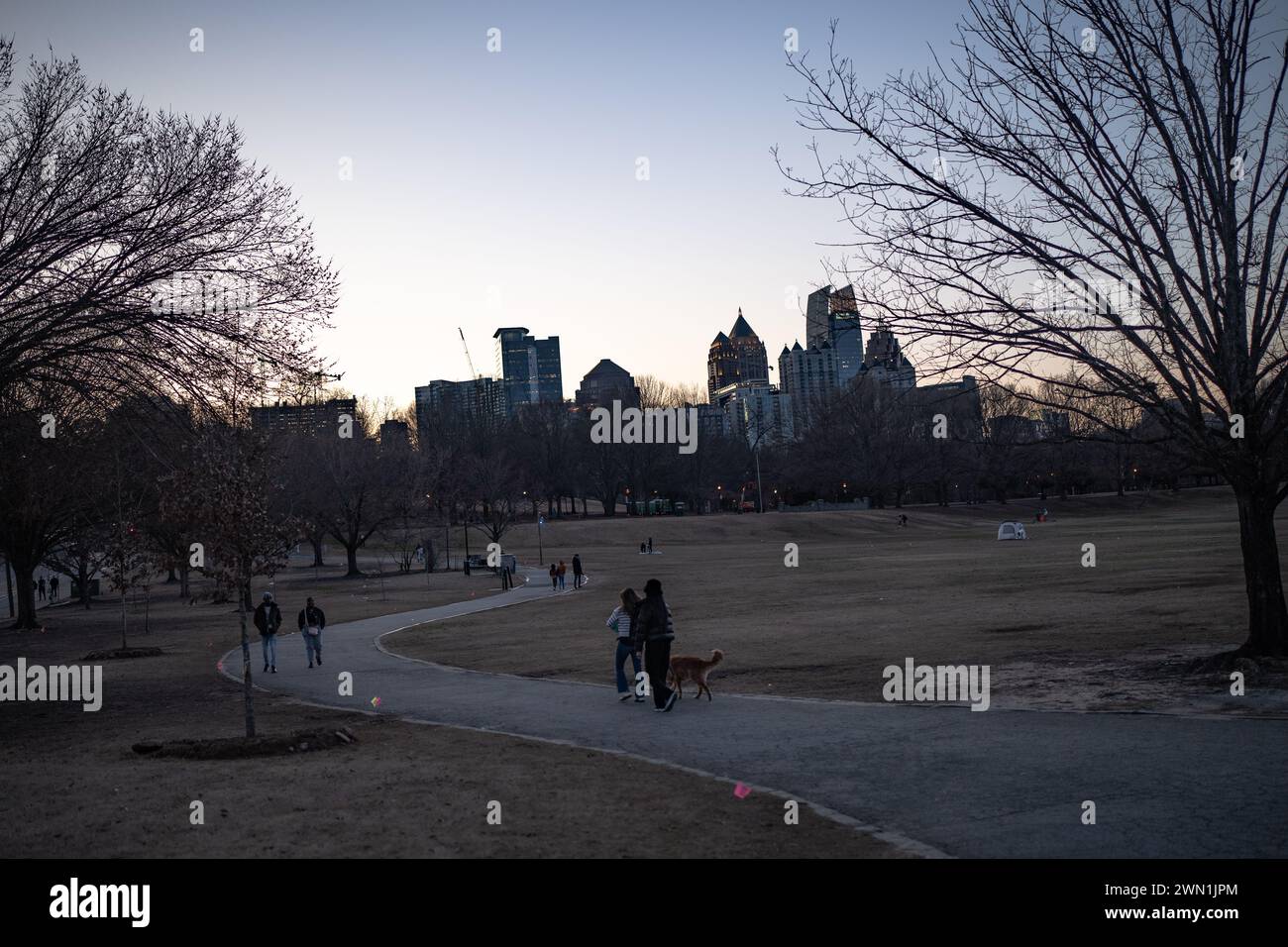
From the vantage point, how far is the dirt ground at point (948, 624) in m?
15.0

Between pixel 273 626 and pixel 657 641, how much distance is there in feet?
38.1

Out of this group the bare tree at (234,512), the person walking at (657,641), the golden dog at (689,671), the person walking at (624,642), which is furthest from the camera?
the person walking at (624,642)

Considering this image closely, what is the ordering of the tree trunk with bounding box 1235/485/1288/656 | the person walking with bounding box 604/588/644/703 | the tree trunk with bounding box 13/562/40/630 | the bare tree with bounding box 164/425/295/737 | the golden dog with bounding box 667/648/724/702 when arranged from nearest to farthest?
the bare tree with bounding box 164/425/295/737, the tree trunk with bounding box 1235/485/1288/656, the golden dog with bounding box 667/648/724/702, the person walking with bounding box 604/588/644/703, the tree trunk with bounding box 13/562/40/630

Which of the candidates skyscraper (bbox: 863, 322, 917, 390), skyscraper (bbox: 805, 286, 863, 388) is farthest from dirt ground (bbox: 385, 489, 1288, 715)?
skyscraper (bbox: 805, 286, 863, 388)

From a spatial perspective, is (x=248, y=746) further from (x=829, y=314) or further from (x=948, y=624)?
(x=948, y=624)

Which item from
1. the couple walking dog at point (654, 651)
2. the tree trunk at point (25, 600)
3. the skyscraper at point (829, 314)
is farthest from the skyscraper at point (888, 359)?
the tree trunk at point (25, 600)

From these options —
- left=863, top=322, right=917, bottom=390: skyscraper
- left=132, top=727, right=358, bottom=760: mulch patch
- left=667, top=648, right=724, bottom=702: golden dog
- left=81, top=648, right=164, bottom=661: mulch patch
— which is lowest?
left=81, top=648, right=164, bottom=661: mulch patch

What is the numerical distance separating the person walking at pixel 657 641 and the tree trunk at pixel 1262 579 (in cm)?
838

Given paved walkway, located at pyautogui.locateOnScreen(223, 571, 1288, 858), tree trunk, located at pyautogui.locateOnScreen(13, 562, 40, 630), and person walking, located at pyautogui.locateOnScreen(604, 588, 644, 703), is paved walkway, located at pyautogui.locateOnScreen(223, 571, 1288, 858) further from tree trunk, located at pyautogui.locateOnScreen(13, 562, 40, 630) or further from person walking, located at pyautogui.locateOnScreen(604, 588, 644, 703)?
tree trunk, located at pyautogui.locateOnScreen(13, 562, 40, 630)

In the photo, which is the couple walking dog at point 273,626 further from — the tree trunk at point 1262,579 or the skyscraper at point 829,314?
the tree trunk at point 1262,579

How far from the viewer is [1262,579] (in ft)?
47.1

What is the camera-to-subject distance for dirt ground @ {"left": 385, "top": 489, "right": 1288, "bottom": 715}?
1503 cm
